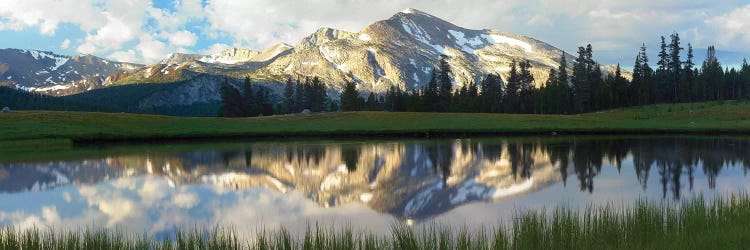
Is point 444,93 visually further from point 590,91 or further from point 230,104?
point 230,104

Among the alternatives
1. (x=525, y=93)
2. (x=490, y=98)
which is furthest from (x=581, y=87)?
(x=490, y=98)

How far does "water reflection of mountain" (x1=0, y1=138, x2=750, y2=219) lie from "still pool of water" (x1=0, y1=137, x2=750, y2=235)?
3.0 inches

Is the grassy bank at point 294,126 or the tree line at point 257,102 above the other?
the tree line at point 257,102

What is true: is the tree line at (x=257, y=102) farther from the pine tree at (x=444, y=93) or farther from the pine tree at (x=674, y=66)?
the pine tree at (x=674, y=66)

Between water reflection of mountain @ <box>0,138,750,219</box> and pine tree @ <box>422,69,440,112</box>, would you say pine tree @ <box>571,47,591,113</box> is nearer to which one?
pine tree @ <box>422,69,440,112</box>

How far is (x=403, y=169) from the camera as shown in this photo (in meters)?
32.4

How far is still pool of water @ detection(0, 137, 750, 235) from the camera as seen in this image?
1884 centimetres

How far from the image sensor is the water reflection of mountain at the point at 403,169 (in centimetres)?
2355

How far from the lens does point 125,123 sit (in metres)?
72.6

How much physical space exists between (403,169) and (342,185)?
693cm

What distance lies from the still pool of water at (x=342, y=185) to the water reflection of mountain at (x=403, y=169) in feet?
0.25

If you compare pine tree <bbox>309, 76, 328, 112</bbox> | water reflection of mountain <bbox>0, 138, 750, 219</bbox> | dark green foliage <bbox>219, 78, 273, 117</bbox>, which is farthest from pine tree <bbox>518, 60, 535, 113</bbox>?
water reflection of mountain <bbox>0, 138, 750, 219</bbox>

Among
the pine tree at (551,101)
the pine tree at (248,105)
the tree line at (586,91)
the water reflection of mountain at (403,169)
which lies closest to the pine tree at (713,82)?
the tree line at (586,91)

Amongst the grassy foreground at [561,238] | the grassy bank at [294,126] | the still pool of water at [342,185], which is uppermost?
the grassy bank at [294,126]
